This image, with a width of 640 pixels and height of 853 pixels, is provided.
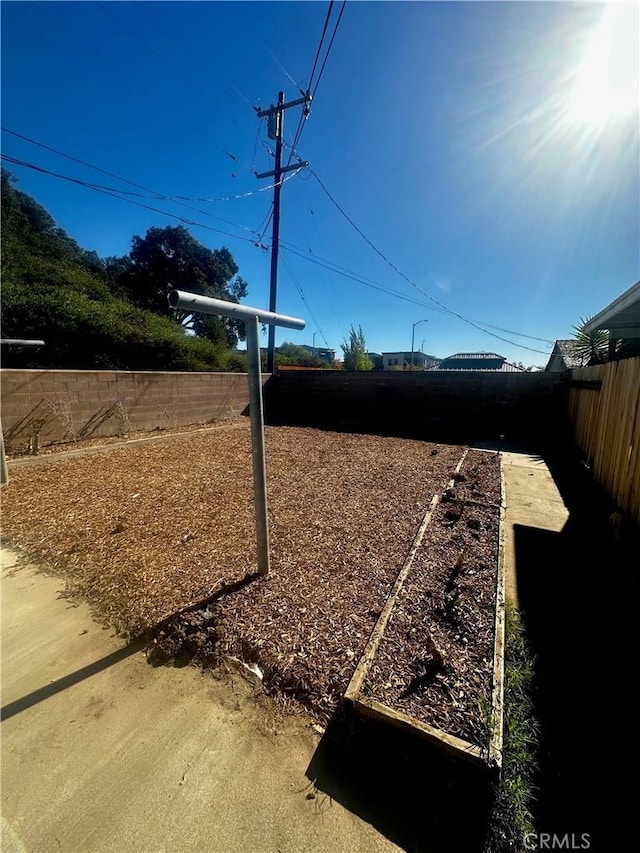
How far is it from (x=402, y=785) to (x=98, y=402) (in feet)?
23.5

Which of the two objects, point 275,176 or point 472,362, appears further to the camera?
point 472,362

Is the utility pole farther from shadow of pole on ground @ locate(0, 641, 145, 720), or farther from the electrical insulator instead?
shadow of pole on ground @ locate(0, 641, 145, 720)

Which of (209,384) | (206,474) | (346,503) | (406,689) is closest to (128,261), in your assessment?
(209,384)

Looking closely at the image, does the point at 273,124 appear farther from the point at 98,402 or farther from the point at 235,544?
the point at 235,544

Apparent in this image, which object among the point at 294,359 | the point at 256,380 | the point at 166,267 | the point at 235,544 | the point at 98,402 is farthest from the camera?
the point at 294,359

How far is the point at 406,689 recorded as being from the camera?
152 cm

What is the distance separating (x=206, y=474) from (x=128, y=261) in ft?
91.2

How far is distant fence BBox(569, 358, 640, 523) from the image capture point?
362 centimetres

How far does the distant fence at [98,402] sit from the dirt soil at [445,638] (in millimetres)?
6147

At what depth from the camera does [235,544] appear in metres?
2.89

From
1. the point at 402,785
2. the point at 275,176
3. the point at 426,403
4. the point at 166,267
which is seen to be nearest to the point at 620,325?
the point at 426,403

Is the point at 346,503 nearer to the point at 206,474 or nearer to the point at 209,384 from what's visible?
the point at 206,474

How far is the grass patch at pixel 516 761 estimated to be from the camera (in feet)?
3.70

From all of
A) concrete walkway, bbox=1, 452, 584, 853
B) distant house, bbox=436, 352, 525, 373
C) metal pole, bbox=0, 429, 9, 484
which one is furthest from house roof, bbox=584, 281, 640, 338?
distant house, bbox=436, 352, 525, 373
